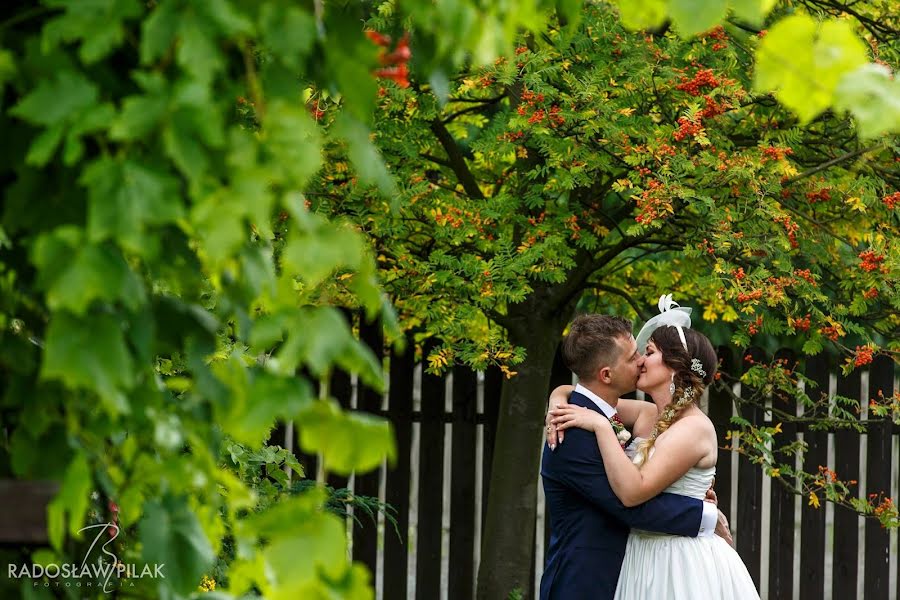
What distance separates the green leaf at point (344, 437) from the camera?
1308 millimetres

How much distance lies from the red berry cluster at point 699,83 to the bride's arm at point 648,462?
1730 mm

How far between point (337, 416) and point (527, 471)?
554 centimetres

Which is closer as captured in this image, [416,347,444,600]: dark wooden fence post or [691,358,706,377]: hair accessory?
[691,358,706,377]: hair accessory

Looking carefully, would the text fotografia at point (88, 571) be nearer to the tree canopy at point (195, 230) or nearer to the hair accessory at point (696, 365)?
the tree canopy at point (195, 230)

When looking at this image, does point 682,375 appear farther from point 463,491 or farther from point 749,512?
point 749,512

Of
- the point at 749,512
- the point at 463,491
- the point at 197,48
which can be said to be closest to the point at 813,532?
the point at 749,512

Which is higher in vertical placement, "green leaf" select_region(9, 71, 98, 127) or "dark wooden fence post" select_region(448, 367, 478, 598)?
"green leaf" select_region(9, 71, 98, 127)

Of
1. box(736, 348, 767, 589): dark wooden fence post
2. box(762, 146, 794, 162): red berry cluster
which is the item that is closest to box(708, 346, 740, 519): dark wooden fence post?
box(736, 348, 767, 589): dark wooden fence post

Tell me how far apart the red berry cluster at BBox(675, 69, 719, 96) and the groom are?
1391 millimetres

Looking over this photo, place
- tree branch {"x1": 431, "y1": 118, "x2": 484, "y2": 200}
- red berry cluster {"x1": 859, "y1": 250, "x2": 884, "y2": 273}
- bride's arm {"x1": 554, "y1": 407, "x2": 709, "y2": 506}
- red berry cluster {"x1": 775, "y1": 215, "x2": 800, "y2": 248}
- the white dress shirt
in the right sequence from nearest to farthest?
bride's arm {"x1": 554, "y1": 407, "x2": 709, "y2": 506} → the white dress shirt → red berry cluster {"x1": 775, "y1": 215, "x2": 800, "y2": 248} → red berry cluster {"x1": 859, "y1": 250, "x2": 884, "y2": 273} → tree branch {"x1": 431, "y1": 118, "x2": 484, "y2": 200}

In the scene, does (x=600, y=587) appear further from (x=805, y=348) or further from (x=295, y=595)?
(x=295, y=595)

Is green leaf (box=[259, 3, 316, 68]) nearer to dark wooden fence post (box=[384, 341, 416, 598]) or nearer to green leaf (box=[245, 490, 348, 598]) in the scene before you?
green leaf (box=[245, 490, 348, 598])

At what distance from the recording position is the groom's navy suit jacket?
3.91m

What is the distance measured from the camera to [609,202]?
6.73 m
